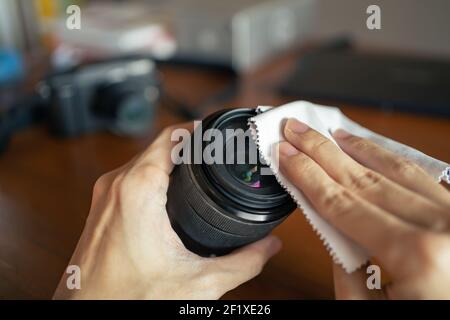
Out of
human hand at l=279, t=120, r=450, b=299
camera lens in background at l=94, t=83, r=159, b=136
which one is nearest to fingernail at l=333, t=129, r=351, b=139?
human hand at l=279, t=120, r=450, b=299

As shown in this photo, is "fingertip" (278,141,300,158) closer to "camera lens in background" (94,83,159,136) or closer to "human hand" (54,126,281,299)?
"human hand" (54,126,281,299)

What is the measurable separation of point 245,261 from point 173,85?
448mm

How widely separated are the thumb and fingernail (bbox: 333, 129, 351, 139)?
100 millimetres

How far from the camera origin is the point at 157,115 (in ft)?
2.30

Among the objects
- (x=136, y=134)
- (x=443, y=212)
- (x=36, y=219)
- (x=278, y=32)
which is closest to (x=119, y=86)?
(x=136, y=134)

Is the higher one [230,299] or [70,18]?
[70,18]

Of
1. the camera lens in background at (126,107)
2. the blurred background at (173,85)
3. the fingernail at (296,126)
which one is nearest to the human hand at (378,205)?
the fingernail at (296,126)

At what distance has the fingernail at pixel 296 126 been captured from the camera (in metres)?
0.38

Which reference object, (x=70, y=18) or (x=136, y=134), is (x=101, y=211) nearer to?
(x=136, y=134)

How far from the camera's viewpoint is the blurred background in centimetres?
46

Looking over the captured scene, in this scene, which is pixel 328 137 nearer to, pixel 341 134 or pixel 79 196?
pixel 341 134

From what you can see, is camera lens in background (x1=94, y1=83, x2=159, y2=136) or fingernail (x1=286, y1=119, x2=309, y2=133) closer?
fingernail (x1=286, y1=119, x2=309, y2=133)

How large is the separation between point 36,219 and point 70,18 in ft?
1.34

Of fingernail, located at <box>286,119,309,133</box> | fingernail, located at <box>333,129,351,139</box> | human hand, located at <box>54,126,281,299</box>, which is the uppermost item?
fingernail, located at <box>286,119,309,133</box>
